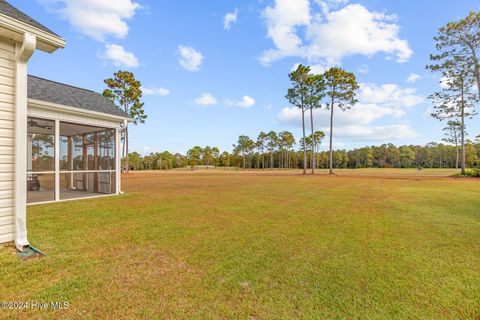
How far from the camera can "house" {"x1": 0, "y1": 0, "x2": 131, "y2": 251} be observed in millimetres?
3365

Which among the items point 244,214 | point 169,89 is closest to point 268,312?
point 244,214

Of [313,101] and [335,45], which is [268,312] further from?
[313,101]

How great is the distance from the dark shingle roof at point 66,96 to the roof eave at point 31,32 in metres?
4.10

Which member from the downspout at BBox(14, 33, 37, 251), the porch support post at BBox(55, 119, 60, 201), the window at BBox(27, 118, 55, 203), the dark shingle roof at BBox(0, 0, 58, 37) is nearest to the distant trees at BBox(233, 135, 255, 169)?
the window at BBox(27, 118, 55, 203)

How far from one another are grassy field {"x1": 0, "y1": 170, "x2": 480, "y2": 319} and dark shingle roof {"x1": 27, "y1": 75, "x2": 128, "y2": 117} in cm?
413

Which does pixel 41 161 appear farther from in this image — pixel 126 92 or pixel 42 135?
pixel 126 92

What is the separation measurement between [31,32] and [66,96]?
5.49 metres

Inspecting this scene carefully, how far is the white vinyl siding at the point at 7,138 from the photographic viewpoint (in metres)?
3.34

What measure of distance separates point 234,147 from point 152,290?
64.5m

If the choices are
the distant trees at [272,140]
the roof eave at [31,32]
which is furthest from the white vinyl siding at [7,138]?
the distant trees at [272,140]

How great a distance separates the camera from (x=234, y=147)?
66.6m

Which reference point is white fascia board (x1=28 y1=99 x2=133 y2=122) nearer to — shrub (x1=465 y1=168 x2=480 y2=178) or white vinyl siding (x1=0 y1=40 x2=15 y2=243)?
white vinyl siding (x1=0 y1=40 x2=15 y2=243)

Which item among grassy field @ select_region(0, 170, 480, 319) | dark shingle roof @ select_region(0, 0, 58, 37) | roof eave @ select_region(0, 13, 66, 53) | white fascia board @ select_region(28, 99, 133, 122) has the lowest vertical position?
grassy field @ select_region(0, 170, 480, 319)

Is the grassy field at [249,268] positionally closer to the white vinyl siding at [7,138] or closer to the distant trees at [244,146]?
the white vinyl siding at [7,138]
